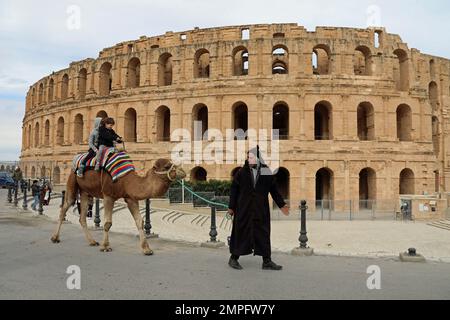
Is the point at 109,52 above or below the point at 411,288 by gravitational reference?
above

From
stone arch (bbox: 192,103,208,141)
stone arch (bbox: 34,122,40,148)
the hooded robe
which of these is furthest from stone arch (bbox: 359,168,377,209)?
stone arch (bbox: 34,122,40,148)

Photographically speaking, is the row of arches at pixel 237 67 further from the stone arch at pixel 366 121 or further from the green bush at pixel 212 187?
the green bush at pixel 212 187

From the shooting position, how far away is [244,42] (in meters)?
26.9

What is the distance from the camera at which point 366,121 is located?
2858 centimetres

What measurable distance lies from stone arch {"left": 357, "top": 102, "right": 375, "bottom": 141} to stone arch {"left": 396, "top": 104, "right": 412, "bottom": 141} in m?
Result: 2.91

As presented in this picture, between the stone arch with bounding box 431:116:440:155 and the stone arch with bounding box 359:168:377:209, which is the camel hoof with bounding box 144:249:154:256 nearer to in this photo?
the stone arch with bounding box 359:168:377:209

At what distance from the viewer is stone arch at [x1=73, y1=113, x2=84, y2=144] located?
32438 mm

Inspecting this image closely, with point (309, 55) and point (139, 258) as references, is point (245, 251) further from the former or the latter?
point (309, 55)

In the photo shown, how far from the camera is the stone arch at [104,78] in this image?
31.3m

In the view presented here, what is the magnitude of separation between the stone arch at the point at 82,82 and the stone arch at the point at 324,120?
22.6 metres
